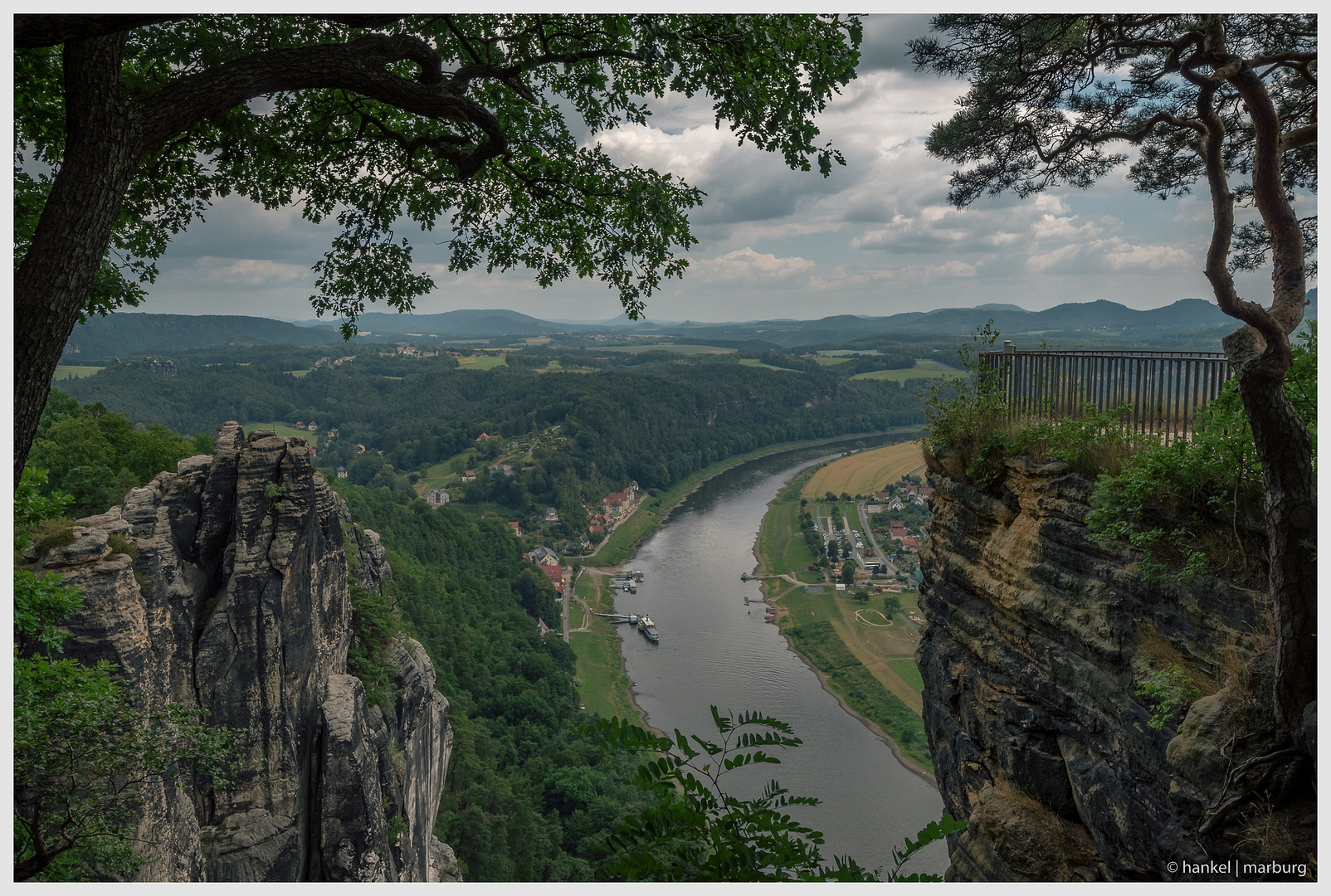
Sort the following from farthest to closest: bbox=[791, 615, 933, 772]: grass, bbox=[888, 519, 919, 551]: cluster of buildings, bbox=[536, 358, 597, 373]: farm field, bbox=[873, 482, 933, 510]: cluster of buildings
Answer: bbox=[536, 358, 597, 373]: farm field, bbox=[873, 482, 933, 510]: cluster of buildings, bbox=[888, 519, 919, 551]: cluster of buildings, bbox=[791, 615, 933, 772]: grass

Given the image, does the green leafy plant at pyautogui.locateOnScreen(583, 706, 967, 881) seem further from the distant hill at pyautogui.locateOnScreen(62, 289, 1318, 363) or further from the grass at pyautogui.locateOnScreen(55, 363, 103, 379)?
the grass at pyautogui.locateOnScreen(55, 363, 103, 379)

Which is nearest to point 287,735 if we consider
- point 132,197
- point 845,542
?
point 132,197

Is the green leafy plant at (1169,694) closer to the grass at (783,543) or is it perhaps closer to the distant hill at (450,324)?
the grass at (783,543)

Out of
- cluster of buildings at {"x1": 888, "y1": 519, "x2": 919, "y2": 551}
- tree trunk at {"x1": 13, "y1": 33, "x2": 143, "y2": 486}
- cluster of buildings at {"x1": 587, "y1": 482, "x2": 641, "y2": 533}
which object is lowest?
cluster of buildings at {"x1": 587, "y1": 482, "x2": 641, "y2": 533}

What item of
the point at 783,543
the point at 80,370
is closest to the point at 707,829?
the point at 783,543

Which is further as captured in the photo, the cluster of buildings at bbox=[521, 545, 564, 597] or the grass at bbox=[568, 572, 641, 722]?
the cluster of buildings at bbox=[521, 545, 564, 597]

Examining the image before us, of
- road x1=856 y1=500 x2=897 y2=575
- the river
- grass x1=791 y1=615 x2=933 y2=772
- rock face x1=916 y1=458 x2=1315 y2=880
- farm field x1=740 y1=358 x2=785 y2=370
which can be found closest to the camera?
rock face x1=916 y1=458 x2=1315 y2=880

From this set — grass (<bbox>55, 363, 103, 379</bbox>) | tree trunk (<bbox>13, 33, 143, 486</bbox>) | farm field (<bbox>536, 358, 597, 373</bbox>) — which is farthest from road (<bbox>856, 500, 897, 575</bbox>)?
grass (<bbox>55, 363, 103, 379</bbox>)

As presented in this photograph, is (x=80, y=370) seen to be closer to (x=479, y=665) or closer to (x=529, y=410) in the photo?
(x=529, y=410)

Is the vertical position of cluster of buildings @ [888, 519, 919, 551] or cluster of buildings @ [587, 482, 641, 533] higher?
cluster of buildings @ [888, 519, 919, 551]
